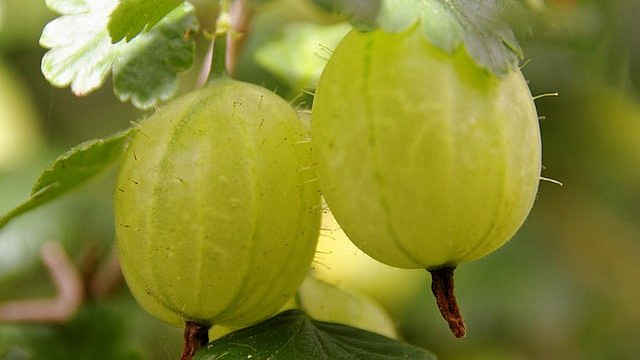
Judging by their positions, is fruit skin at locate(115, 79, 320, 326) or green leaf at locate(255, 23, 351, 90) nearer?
fruit skin at locate(115, 79, 320, 326)

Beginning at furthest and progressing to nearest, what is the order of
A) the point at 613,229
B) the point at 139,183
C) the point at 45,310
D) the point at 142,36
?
the point at 613,229 → the point at 45,310 → the point at 142,36 → the point at 139,183

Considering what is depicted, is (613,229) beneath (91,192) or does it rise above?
beneath

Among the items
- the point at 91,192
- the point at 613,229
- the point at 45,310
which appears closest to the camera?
the point at 45,310

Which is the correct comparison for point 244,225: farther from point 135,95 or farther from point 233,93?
point 135,95

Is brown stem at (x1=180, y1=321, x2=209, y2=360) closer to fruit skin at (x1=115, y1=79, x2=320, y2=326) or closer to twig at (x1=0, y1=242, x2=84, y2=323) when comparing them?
fruit skin at (x1=115, y1=79, x2=320, y2=326)

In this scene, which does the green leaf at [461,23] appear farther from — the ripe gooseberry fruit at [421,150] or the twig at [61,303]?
the twig at [61,303]

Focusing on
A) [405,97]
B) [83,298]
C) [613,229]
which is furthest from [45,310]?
[613,229]

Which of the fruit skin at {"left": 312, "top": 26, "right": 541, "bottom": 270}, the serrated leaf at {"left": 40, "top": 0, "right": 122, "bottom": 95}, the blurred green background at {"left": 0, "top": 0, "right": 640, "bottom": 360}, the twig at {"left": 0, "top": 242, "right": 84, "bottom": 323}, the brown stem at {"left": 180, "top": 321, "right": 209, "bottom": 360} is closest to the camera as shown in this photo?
the fruit skin at {"left": 312, "top": 26, "right": 541, "bottom": 270}

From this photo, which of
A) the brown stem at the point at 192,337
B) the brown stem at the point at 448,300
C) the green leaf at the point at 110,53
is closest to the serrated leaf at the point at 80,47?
the green leaf at the point at 110,53

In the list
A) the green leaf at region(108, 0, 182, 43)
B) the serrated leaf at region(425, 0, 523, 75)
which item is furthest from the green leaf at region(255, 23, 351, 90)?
the serrated leaf at region(425, 0, 523, 75)
